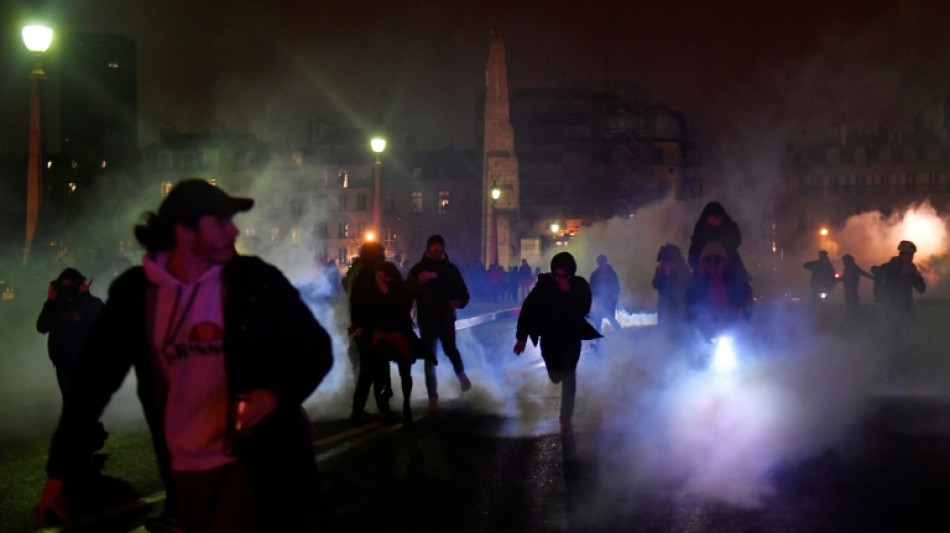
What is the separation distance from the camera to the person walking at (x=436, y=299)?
12703 mm

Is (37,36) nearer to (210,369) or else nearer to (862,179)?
(210,369)

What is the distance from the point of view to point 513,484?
8164 millimetres

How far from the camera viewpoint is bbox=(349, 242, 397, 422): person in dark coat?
11.4m

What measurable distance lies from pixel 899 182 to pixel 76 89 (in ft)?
354

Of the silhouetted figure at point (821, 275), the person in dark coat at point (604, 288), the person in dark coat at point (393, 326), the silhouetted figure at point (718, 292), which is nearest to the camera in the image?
the person in dark coat at point (393, 326)

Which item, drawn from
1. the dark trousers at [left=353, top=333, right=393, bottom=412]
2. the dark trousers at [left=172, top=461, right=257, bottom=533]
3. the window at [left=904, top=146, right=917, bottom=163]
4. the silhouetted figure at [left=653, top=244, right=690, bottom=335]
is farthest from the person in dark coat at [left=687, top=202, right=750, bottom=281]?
the window at [left=904, top=146, right=917, bottom=163]

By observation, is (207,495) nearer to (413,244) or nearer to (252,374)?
(252,374)

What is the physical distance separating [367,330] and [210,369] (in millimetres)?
7547

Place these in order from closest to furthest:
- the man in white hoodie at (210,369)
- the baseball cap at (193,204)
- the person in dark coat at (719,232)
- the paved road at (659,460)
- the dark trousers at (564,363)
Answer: the man in white hoodie at (210,369) → the baseball cap at (193,204) → the paved road at (659,460) → the dark trousers at (564,363) → the person in dark coat at (719,232)

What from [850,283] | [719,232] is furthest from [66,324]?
[850,283]

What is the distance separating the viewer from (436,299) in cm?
1270

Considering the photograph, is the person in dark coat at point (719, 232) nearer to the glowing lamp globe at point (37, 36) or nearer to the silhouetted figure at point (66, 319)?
the silhouetted figure at point (66, 319)

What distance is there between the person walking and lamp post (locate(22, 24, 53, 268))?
599cm

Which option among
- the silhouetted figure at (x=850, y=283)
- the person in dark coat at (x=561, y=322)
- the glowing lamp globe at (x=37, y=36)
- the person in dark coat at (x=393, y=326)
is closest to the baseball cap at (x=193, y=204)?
the person in dark coat at (x=561, y=322)
